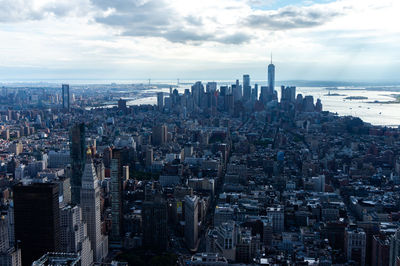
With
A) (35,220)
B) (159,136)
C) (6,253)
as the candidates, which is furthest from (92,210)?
(159,136)

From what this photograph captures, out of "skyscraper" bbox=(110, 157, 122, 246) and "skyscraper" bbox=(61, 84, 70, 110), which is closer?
"skyscraper" bbox=(110, 157, 122, 246)

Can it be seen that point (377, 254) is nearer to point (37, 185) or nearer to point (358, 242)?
point (358, 242)

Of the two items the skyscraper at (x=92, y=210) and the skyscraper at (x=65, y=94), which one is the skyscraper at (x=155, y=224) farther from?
the skyscraper at (x=65, y=94)

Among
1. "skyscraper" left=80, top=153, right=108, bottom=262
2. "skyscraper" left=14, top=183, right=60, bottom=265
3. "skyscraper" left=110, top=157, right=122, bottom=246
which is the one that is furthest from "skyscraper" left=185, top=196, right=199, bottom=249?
"skyscraper" left=14, top=183, right=60, bottom=265

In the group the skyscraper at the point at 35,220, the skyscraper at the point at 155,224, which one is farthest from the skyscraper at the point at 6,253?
the skyscraper at the point at 155,224

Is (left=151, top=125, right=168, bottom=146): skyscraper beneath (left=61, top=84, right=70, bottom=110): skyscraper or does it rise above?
beneath

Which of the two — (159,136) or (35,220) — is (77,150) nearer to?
(35,220)

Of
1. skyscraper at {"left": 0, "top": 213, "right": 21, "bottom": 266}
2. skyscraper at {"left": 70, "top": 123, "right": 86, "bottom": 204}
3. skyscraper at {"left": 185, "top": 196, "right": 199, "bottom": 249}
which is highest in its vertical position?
skyscraper at {"left": 70, "top": 123, "right": 86, "bottom": 204}

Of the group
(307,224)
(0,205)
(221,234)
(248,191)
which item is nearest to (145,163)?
(248,191)

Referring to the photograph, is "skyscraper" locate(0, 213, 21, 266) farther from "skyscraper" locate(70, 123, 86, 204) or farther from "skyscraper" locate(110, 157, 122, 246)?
"skyscraper" locate(70, 123, 86, 204)
